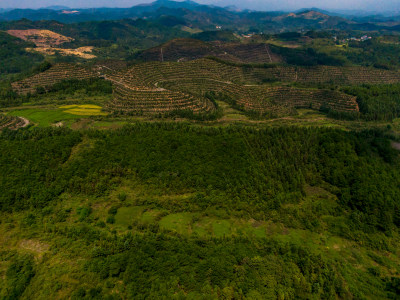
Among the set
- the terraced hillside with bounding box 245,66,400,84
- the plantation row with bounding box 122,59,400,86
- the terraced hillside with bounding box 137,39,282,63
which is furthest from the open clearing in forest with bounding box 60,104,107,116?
the terraced hillside with bounding box 137,39,282,63

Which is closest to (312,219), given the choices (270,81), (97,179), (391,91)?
(97,179)

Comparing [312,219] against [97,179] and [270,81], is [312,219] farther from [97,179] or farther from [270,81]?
[270,81]

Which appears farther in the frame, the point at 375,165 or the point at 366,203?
the point at 375,165

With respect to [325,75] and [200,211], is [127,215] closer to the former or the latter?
[200,211]

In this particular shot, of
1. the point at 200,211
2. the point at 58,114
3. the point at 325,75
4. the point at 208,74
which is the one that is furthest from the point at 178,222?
A: the point at 325,75

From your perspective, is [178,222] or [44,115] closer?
[178,222]

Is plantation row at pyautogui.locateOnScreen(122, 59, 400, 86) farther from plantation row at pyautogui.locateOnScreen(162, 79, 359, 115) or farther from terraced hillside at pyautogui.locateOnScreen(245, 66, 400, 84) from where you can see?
plantation row at pyautogui.locateOnScreen(162, 79, 359, 115)
